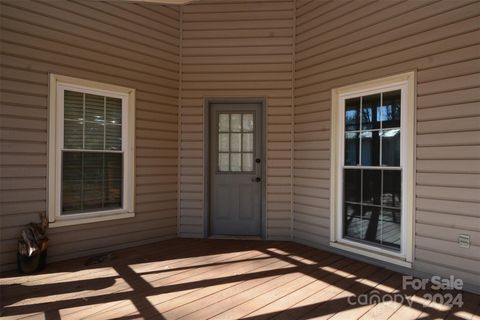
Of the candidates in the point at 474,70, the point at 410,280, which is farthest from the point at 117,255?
the point at 474,70

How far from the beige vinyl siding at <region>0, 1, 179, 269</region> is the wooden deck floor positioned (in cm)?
40

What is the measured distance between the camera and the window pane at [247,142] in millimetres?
4648

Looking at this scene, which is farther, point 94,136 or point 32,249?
point 94,136

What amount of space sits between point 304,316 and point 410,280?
1386 mm

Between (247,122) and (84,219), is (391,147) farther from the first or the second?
(84,219)

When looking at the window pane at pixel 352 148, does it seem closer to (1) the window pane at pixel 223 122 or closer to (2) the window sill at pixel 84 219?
(1) the window pane at pixel 223 122

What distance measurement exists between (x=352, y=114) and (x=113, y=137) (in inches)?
117

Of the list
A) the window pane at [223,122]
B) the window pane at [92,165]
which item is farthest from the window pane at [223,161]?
the window pane at [92,165]

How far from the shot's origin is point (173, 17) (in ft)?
15.0

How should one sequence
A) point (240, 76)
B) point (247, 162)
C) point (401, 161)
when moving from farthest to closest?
point (247, 162) → point (240, 76) → point (401, 161)

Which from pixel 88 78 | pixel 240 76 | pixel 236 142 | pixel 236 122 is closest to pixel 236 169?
pixel 236 142

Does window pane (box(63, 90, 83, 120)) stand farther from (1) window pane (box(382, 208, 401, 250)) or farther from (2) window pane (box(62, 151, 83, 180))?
(1) window pane (box(382, 208, 401, 250))

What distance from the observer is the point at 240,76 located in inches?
178

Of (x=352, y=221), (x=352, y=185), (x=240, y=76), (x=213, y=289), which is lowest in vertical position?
(x=213, y=289)
